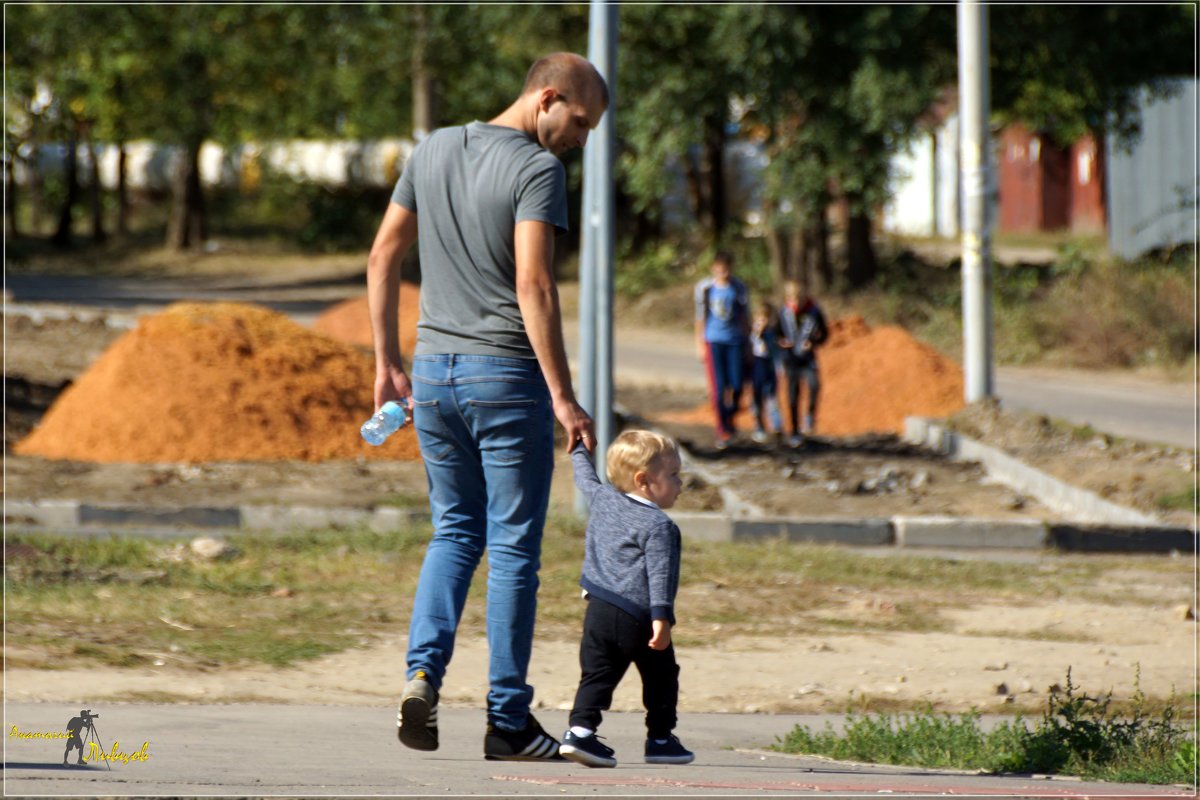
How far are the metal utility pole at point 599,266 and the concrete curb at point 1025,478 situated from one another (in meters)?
3.36

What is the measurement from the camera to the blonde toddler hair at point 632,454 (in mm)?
4750

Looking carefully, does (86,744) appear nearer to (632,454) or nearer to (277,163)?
(632,454)

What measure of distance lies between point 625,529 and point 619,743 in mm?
1111

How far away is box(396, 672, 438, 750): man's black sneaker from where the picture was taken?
4625mm

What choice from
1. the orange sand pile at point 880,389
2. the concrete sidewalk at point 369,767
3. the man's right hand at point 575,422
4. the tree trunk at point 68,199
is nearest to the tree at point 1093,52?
the orange sand pile at point 880,389

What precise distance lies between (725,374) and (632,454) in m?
9.97

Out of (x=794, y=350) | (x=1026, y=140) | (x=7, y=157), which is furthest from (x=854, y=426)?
(x=1026, y=140)

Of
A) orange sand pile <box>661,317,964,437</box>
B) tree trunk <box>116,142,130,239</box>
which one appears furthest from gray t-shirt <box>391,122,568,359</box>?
tree trunk <box>116,142,130,239</box>

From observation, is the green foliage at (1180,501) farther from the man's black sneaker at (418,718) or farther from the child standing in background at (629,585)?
the man's black sneaker at (418,718)

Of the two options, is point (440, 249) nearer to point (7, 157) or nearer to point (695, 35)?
point (7, 157)

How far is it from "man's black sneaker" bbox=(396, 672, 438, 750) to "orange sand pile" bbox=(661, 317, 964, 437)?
12.2 meters

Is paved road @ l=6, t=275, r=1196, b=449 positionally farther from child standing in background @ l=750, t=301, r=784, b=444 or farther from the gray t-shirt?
the gray t-shirt

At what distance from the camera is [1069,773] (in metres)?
5.25

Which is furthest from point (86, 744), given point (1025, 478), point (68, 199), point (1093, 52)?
point (68, 199)
